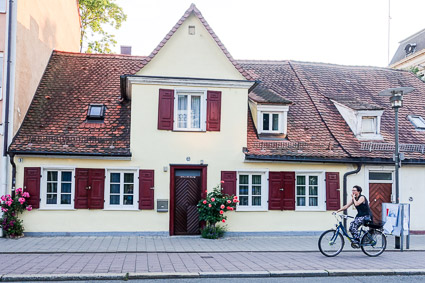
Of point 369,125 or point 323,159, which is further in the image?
point 369,125

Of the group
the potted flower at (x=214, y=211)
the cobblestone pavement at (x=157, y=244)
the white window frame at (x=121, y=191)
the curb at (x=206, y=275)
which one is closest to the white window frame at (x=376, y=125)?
the cobblestone pavement at (x=157, y=244)

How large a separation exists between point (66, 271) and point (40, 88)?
443 inches

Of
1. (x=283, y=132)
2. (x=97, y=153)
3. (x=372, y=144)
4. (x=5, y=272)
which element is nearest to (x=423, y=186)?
(x=372, y=144)

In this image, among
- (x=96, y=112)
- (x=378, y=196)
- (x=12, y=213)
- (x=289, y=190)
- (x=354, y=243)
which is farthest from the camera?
(x=378, y=196)

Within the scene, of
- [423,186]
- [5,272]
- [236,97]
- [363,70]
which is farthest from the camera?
[363,70]

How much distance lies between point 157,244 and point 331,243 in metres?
5.37

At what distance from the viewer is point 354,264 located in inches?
458

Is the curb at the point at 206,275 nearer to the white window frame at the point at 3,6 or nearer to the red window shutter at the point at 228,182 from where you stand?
the red window shutter at the point at 228,182

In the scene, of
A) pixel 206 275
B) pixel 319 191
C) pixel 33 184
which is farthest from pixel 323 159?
pixel 33 184

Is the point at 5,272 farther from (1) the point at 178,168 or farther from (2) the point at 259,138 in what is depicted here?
(2) the point at 259,138

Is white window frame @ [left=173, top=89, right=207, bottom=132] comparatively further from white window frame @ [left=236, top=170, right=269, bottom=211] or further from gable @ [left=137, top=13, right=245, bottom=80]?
white window frame @ [left=236, top=170, right=269, bottom=211]

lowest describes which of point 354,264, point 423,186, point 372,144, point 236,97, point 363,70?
point 354,264

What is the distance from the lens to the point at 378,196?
18.8 m

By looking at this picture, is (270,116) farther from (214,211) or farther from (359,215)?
(359,215)
